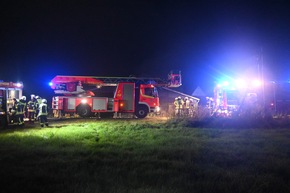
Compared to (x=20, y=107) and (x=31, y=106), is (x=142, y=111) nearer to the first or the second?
(x=31, y=106)

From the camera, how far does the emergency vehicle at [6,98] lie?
539 inches

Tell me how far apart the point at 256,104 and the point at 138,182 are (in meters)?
13.9

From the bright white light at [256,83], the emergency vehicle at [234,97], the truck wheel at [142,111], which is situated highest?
the bright white light at [256,83]

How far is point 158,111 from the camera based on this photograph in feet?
70.3

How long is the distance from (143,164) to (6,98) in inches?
366

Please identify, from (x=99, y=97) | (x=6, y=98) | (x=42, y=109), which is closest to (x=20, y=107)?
(x=6, y=98)

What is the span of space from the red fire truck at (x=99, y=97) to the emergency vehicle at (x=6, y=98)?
3.07m

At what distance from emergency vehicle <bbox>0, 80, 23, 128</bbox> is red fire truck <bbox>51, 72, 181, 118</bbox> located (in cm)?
307

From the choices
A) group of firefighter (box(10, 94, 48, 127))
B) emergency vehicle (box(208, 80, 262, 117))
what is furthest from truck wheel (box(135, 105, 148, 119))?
group of firefighter (box(10, 94, 48, 127))

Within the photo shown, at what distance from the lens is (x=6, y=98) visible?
13.8 m

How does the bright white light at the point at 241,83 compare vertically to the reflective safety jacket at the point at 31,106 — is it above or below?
above

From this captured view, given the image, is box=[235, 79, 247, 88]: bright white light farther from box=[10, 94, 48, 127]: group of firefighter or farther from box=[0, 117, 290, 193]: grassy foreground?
box=[10, 94, 48, 127]: group of firefighter

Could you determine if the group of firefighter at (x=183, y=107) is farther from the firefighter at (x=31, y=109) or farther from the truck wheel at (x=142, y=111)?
the firefighter at (x=31, y=109)

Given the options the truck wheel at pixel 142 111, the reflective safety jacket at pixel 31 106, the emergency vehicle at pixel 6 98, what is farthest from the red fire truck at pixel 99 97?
the reflective safety jacket at pixel 31 106
